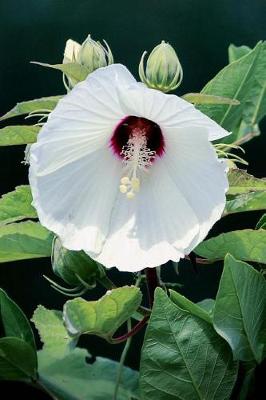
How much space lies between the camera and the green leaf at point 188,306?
1.82 feet

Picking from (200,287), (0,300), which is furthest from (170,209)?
(200,287)

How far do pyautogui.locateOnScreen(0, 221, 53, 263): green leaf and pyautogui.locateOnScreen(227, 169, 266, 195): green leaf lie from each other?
15cm

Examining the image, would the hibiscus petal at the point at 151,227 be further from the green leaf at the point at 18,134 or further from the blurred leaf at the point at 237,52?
the blurred leaf at the point at 237,52

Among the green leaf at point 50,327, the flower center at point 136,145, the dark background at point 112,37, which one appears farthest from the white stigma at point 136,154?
the dark background at point 112,37

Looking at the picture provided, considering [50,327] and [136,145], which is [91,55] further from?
[50,327]

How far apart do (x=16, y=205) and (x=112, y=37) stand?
0.47m

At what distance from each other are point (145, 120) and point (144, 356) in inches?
6.3

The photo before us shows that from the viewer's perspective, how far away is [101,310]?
0.55 meters

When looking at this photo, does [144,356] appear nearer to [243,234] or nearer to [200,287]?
[243,234]

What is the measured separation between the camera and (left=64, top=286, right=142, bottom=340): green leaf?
0.54m

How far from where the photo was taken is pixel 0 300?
671 mm

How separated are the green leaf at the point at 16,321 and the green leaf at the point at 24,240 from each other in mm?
60

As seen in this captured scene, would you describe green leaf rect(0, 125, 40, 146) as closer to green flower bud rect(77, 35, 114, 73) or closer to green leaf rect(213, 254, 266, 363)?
green flower bud rect(77, 35, 114, 73)

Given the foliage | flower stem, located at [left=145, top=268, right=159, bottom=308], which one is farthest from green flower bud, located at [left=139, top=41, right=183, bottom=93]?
flower stem, located at [left=145, top=268, right=159, bottom=308]
